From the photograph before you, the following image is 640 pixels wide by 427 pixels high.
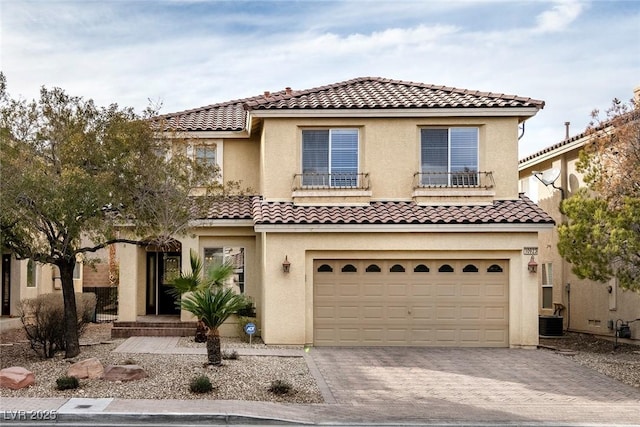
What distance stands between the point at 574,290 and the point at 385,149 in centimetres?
862

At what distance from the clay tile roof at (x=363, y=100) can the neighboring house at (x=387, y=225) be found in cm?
6

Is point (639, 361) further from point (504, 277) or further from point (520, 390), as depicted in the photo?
point (520, 390)

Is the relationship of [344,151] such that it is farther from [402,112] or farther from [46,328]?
[46,328]

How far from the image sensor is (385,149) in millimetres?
20203

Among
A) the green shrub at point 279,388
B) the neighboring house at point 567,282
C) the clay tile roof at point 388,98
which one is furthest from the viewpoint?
the neighboring house at point 567,282

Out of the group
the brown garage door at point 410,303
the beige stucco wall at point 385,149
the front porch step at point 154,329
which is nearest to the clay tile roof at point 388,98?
the beige stucco wall at point 385,149

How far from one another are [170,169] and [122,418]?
5.66 metres

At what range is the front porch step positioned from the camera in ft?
66.9

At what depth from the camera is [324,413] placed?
11930 mm

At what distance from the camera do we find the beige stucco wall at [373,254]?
62.8ft

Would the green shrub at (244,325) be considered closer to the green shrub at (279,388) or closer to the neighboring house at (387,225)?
the neighboring house at (387,225)

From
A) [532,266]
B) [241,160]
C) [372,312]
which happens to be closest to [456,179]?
[532,266]

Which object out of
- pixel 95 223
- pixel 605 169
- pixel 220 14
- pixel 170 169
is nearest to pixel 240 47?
pixel 220 14

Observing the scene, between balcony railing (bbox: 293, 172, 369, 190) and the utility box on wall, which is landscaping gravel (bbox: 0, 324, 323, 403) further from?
the utility box on wall
